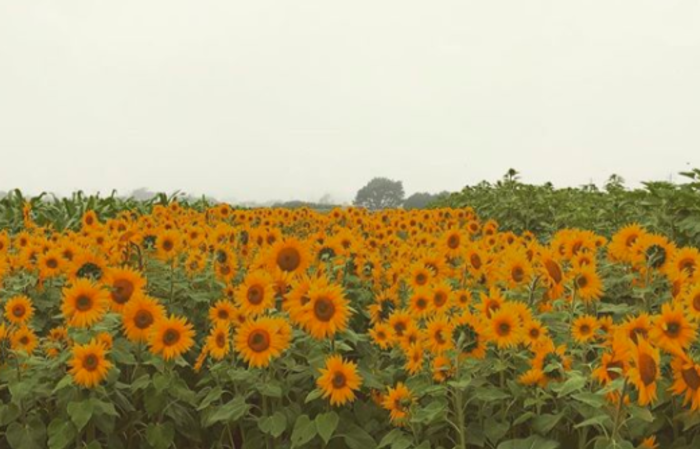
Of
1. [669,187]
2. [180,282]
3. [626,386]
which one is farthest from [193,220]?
[626,386]

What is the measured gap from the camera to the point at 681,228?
7059mm

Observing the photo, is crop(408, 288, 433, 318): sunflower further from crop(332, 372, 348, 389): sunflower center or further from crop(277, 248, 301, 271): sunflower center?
crop(277, 248, 301, 271): sunflower center

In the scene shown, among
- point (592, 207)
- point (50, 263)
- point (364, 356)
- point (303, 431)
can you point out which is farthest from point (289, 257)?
point (592, 207)

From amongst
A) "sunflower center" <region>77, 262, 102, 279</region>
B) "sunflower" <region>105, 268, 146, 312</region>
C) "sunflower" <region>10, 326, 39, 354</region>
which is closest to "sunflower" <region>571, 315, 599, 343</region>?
"sunflower" <region>105, 268, 146, 312</region>

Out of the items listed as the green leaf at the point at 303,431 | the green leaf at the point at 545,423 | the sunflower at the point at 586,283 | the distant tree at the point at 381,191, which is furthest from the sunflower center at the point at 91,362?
the distant tree at the point at 381,191

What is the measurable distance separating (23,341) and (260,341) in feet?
5.73

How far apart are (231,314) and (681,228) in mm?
5022

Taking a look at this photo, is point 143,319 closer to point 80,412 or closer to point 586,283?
point 80,412

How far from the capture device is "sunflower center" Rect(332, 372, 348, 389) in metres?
3.70

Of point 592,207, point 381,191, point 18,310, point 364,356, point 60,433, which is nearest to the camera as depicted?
point 60,433

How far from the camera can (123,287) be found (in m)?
4.25

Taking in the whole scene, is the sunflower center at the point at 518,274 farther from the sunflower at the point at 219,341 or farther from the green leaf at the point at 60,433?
the green leaf at the point at 60,433

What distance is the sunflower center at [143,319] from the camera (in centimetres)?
409

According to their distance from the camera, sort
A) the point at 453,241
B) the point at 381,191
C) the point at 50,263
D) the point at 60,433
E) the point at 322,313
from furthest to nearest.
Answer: the point at 381,191
the point at 453,241
the point at 50,263
the point at 60,433
the point at 322,313
